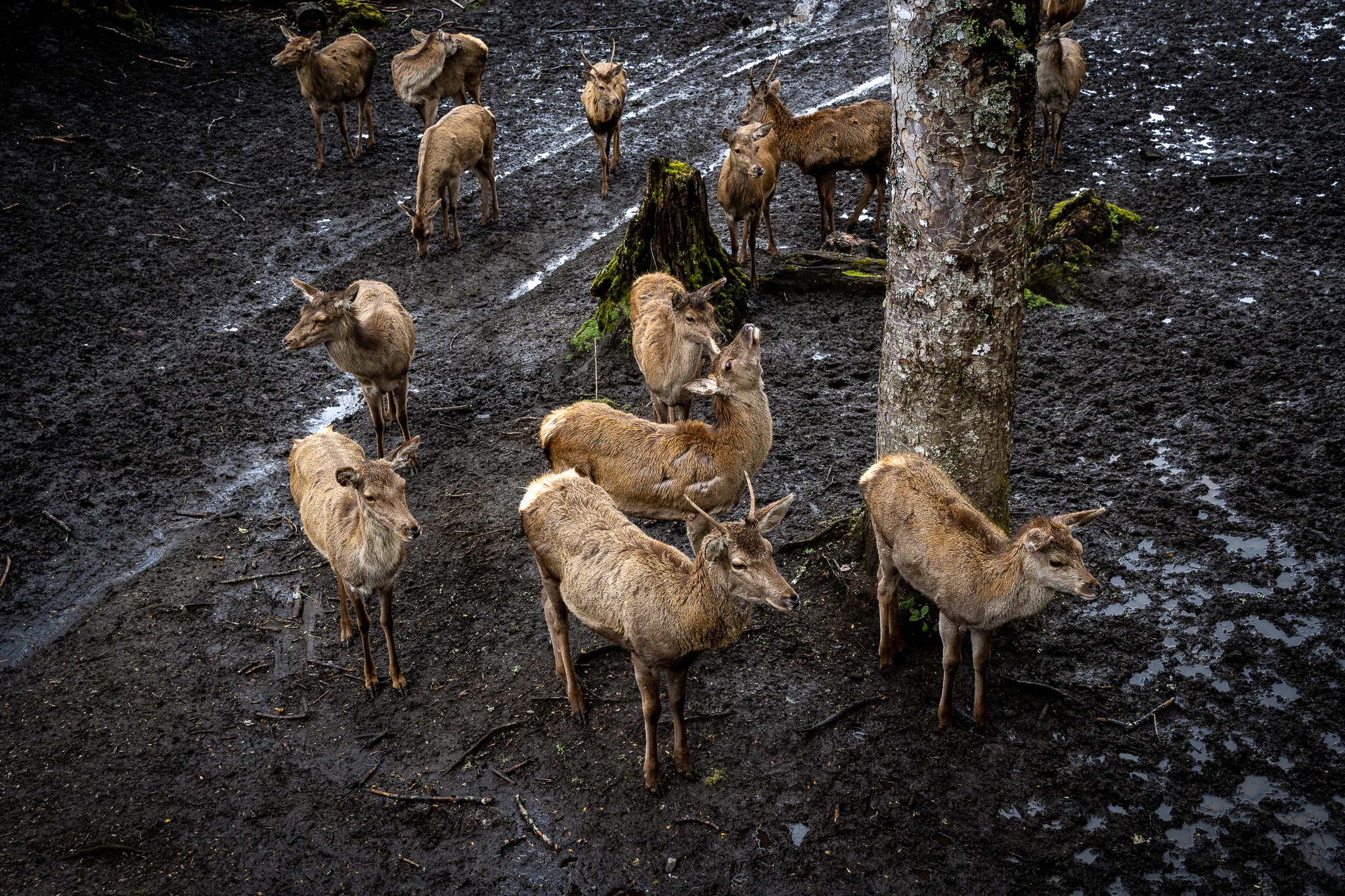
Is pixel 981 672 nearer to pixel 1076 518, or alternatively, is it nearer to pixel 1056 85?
pixel 1076 518

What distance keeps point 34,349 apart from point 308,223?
3.52 metres

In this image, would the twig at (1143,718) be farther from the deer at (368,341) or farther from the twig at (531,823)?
the deer at (368,341)

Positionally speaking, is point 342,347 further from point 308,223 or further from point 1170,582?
point 1170,582

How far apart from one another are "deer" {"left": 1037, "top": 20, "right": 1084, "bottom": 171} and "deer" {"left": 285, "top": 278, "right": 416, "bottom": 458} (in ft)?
25.0

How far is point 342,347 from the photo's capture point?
7230mm

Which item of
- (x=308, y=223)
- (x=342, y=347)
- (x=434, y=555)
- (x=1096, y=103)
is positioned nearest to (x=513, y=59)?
(x=308, y=223)

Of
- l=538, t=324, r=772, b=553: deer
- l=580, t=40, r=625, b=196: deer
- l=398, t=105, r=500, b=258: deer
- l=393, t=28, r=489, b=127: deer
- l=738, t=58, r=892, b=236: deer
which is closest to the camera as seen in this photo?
l=538, t=324, r=772, b=553: deer

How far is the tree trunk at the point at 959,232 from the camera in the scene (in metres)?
4.29

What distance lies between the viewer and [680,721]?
452 centimetres

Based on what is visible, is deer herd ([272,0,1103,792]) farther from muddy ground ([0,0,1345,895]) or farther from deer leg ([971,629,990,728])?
muddy ground ([0,0,1345,895])

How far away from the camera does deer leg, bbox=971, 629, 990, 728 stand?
14.8 ft

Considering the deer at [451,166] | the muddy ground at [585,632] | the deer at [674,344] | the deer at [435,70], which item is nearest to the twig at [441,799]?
the muddy ground at [585,632]

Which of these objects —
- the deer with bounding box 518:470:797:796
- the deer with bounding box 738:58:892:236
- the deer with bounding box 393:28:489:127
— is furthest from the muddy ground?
the deer with bounding box 393:28:489:127

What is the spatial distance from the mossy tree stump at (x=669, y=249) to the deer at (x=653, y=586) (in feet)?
13.1
